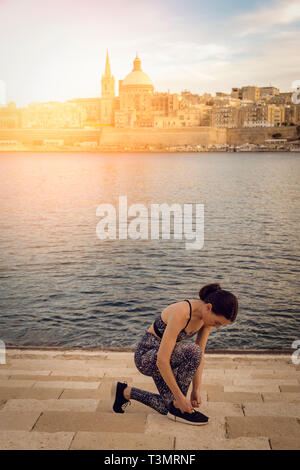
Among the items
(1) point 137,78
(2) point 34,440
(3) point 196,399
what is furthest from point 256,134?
(2) point 34,440

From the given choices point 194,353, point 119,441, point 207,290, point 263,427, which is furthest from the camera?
point 194,353

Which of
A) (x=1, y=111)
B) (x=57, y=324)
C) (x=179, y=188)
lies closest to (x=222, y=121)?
(x=1, y=111)

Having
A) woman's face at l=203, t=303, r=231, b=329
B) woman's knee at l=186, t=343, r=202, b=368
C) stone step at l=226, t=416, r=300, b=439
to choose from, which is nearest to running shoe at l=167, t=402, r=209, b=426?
stone step at l=226, t=416, r=300, b=439

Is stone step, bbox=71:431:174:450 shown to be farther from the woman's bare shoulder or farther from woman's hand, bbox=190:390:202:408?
the woman's bare shoulder

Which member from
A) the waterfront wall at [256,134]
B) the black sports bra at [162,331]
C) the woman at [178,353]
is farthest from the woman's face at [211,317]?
the waterfront wall at [256,134]

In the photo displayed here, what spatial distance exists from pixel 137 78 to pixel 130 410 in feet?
392

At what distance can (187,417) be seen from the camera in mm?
2879

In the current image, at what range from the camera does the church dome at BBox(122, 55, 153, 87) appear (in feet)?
385

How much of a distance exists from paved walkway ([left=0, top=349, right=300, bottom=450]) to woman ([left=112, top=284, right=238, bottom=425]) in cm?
7

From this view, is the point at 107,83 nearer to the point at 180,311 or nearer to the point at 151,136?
the point at 151,136

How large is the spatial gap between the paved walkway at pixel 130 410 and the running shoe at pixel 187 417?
0.10 feet

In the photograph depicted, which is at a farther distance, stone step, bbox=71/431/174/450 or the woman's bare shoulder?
the woman's bare shoulder

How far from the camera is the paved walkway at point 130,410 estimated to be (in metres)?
2.59
